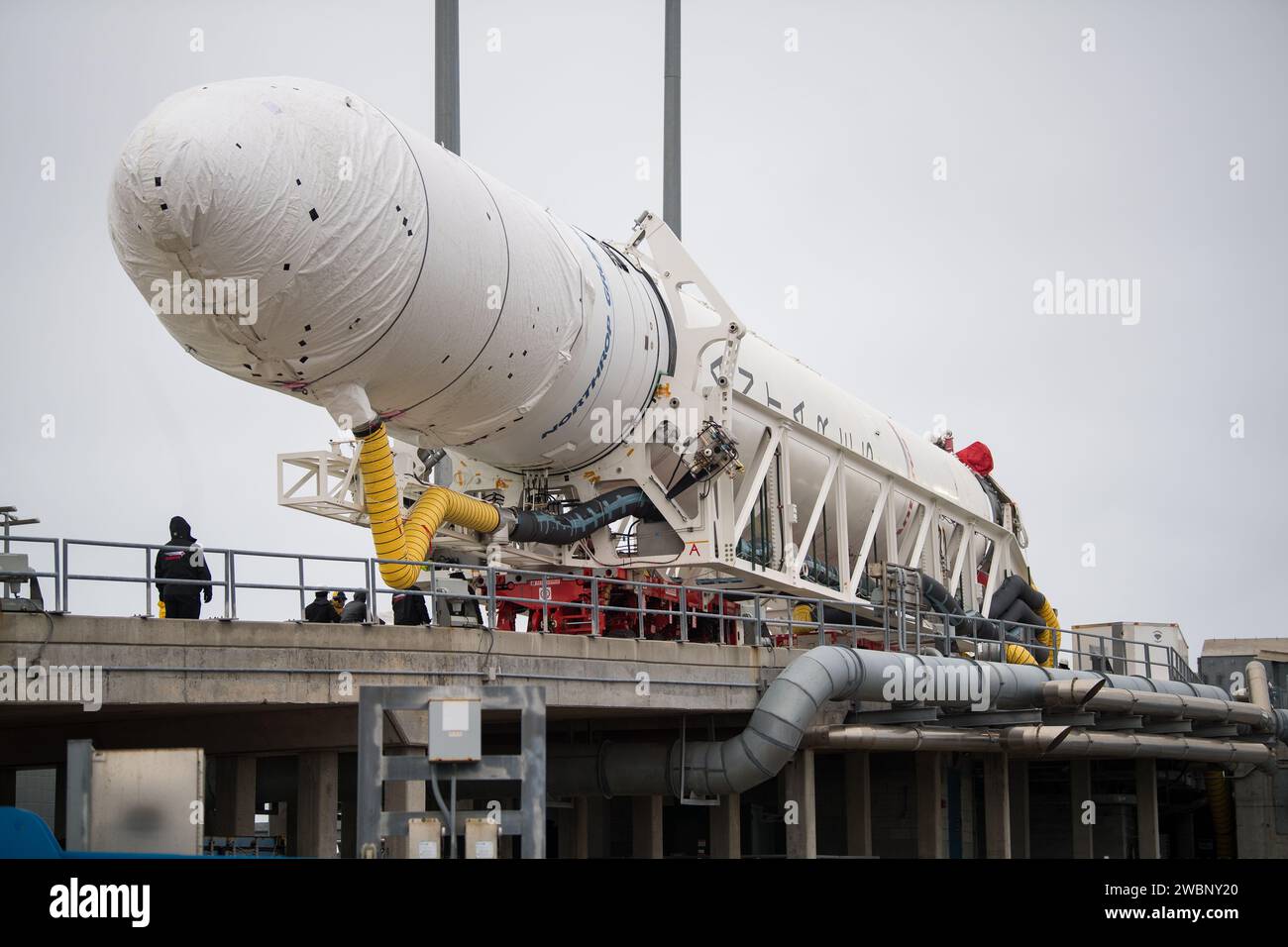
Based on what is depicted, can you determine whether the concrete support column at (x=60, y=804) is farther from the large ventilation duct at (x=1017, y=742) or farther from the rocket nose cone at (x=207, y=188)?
the large ventilation duct at (x=1017, y=742)

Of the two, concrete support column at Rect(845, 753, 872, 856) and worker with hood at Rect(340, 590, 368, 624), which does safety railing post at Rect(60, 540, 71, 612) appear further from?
concrete support column at Rect(845, 753, 872, 856)

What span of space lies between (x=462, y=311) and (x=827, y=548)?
1097cm

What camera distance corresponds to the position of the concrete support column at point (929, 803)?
25.0 m

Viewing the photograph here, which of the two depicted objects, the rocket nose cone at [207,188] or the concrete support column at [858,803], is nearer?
the rocket nose cone at [207,188]

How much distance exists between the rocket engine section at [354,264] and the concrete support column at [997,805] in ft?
35.7

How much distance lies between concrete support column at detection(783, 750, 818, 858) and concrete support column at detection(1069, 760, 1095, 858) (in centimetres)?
1038

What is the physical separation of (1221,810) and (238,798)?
23.5 meters

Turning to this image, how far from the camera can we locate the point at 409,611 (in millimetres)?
17703

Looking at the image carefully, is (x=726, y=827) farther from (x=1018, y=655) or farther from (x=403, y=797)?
(x=403, y=797)

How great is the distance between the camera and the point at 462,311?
17.3 meters

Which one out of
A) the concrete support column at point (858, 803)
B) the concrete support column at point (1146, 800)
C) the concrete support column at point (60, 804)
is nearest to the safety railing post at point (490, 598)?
the concrete support column at point (60, 804)

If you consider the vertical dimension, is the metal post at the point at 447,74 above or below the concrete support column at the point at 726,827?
above

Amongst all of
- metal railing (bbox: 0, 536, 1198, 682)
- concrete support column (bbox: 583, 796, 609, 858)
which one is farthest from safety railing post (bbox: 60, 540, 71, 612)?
concrete support column (bbox: 583, 796, 609, 858)
